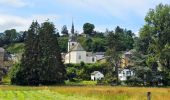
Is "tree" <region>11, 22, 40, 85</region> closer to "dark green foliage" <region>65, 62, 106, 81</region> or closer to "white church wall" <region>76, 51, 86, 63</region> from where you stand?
"dark green foliage" <region>65, 62, 106, 81</region>

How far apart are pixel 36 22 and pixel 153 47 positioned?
22149 millimetres

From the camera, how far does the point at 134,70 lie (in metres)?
80.6

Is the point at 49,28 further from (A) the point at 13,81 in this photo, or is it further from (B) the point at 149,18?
(B) the point at 149,18

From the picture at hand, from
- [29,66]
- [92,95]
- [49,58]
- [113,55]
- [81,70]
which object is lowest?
[92,95]

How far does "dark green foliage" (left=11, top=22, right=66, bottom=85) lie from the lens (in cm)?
7869

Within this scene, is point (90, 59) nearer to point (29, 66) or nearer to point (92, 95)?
point (29, 66)

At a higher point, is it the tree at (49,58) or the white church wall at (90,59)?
the white church wall at (90,59)

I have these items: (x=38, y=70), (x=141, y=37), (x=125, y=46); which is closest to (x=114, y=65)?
(x=141, y=37)

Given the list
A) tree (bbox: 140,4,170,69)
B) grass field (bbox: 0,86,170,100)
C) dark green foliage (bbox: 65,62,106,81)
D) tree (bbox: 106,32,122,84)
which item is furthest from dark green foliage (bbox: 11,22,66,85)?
→ grass field (bbox: 0,86,170,100)

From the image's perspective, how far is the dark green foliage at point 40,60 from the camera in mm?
78688

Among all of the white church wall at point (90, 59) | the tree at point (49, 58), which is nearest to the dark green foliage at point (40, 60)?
the tree at point (49, 58)

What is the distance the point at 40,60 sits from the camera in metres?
81.4

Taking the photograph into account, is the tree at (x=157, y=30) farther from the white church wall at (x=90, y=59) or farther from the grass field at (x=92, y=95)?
the white church wall at (x=90, y=59)

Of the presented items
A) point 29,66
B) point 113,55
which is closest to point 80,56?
point 113,55
